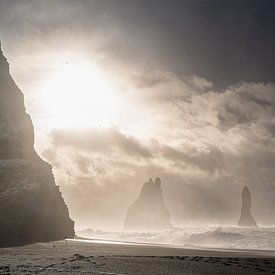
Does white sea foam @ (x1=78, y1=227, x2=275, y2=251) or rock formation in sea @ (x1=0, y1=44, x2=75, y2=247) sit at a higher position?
rock formation in sea @ (x1=0, y1=44, x2=75, y2=247)

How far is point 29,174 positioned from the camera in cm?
8075

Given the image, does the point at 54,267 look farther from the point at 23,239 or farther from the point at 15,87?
the point at 15,87

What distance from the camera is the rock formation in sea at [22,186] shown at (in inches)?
2908

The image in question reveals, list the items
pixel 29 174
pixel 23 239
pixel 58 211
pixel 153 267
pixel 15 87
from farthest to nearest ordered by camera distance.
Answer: pixel 15 87
pixel 58 211
pixel 29 174
pixel 23 239
pixel 153 267

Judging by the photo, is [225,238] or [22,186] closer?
[22,186]

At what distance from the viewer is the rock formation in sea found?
7388cm

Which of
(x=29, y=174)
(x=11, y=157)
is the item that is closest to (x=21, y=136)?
(x=11, y=157)

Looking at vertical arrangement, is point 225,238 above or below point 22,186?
below

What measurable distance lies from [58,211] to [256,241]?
187 ft

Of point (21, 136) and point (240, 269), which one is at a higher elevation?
point (21, 136)

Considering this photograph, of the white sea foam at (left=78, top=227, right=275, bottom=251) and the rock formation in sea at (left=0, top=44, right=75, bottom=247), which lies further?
the white sea foam at (left=78, top=227, right=275, bottom=251)

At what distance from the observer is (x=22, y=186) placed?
7756cm

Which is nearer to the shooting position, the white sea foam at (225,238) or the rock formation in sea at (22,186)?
the rock formation in sea at (22,186)

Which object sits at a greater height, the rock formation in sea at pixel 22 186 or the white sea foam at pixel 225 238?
the rock formation in sea at pixel 22 186
